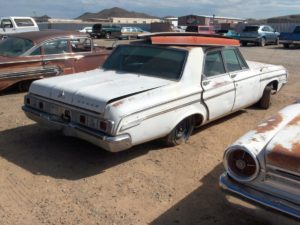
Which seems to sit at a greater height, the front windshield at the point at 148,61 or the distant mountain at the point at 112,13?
the distant mountain at the point at 112,13

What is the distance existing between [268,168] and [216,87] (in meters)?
2.65

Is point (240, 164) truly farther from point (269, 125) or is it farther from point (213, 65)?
point (213, 65)

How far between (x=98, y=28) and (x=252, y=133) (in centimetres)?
3609

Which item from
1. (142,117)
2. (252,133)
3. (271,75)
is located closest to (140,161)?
(142,117)

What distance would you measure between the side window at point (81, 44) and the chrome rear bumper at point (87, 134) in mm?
4373

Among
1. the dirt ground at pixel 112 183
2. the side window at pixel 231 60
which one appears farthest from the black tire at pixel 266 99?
the dirt ground at pixel 112 183

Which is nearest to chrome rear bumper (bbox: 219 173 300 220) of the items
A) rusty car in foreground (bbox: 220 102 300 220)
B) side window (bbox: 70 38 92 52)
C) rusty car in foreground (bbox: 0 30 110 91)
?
rusty car in foreground (bbox: 220 102 300 220)

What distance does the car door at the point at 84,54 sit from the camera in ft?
29.2

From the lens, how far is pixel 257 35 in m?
25.2

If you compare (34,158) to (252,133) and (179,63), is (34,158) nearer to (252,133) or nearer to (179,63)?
(179,63)

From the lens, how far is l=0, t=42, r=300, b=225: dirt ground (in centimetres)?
345

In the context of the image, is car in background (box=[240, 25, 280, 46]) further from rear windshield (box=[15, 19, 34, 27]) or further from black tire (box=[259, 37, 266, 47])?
rear windshield (box=[15, 19, 34, 27])

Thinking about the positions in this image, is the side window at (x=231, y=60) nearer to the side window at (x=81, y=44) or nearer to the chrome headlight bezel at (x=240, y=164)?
the chrome headlight bezel at (x=240, y=164)

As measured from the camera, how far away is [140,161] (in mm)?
4617
